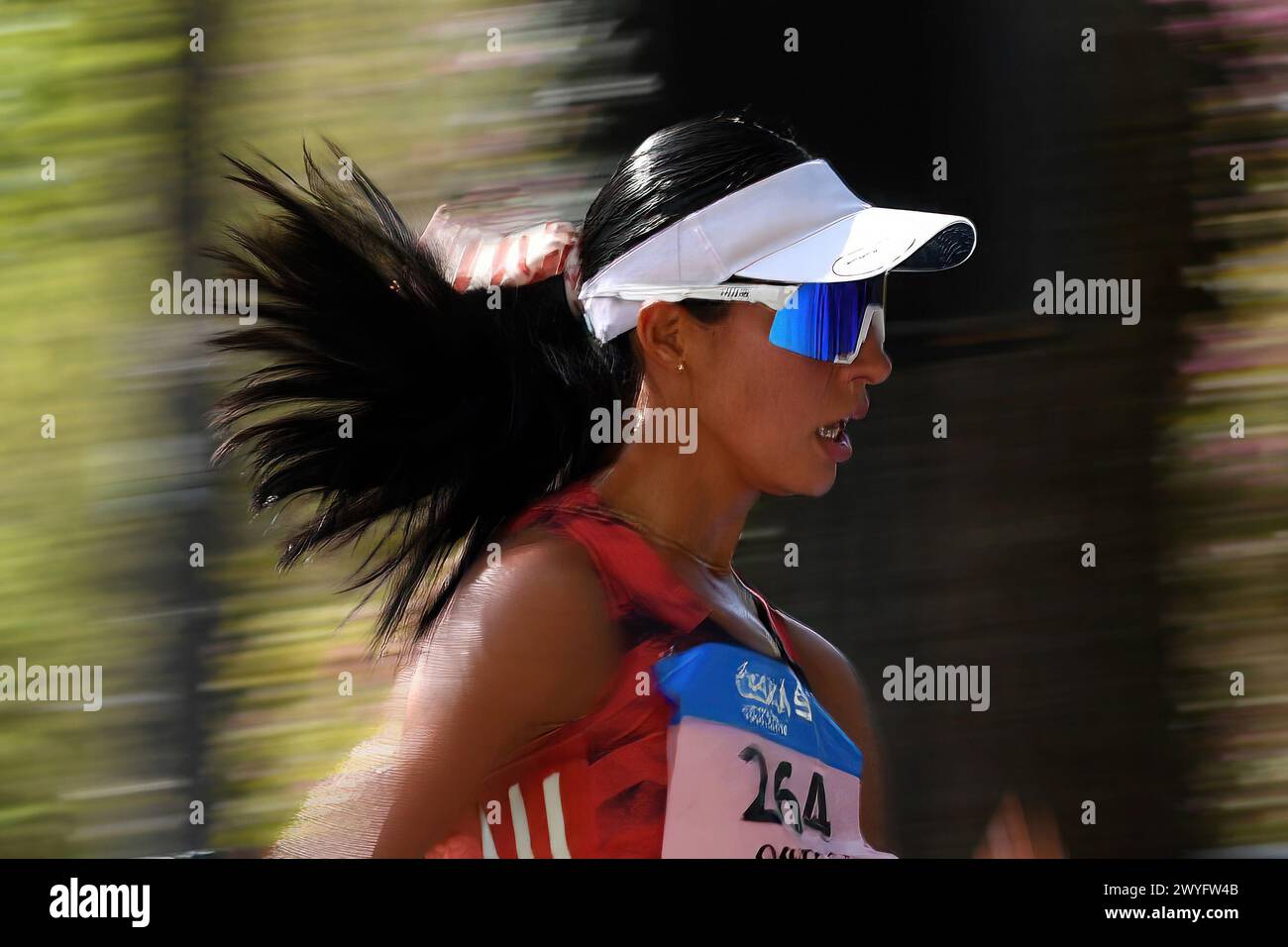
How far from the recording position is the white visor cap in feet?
6.53

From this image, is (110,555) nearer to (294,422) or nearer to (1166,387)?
(294,422)

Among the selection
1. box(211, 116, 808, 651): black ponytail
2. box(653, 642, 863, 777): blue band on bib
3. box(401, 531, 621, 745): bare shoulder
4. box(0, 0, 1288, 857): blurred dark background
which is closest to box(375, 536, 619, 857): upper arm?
box(401, 531, 621, 745): bare shoulder

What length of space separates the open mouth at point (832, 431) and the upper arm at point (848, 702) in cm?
36

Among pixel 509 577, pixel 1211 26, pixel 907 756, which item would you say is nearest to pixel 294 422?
pixel 509 577

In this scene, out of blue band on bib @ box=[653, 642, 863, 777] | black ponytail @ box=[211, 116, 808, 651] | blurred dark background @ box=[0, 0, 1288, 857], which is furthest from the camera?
blurred dark background @ box=[0, 0, 1288, 857]

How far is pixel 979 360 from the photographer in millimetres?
2574

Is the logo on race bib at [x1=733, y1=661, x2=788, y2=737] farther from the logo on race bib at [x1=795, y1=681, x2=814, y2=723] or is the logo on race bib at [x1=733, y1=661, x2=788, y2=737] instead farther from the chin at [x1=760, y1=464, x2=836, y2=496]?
the chin at [x1=760, y1=464, x2=836, y2=496]

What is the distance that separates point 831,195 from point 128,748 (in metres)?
1.65

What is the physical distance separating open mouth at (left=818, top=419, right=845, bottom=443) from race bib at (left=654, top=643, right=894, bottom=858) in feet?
1.08

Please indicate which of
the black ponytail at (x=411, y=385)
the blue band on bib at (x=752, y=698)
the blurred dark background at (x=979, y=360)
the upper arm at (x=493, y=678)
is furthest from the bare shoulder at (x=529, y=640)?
the blurred dark background at (x=979, y=360)

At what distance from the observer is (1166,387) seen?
255 centimetres

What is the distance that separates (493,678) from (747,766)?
0.37 metres

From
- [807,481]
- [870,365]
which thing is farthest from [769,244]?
[807,481]

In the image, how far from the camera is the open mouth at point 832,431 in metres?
2.06
